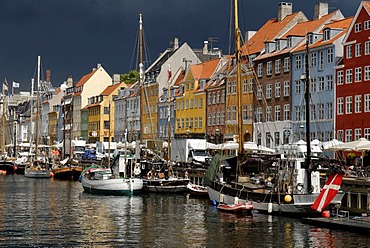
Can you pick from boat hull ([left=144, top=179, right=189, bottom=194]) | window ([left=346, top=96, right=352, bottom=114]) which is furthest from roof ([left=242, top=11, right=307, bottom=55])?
boat hull ([left=144, top=179, right=189, bottom=194])

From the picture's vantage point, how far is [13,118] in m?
194

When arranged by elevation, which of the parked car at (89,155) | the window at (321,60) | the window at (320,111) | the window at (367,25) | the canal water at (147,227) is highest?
the window at (367,25)

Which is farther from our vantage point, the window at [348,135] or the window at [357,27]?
the window at [348,135]

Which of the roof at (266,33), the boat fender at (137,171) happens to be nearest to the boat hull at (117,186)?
the boat fender at (137,171)

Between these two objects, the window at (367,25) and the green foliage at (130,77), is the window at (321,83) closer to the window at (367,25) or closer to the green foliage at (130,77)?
the window at (367,25)

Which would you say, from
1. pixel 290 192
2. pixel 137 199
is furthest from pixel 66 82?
pixel 290 192

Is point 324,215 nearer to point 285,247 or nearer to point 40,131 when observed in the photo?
point 285,247

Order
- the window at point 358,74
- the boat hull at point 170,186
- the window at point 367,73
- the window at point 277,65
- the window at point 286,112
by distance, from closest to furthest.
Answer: the boat hull at point 170,186 < the window at point 367,73 < the window at point 358,74 < the window at point 286,112 < the window at point 277,65

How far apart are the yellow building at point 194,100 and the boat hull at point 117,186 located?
3222 centimetres

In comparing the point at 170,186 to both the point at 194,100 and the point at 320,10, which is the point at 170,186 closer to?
the point at 320,10

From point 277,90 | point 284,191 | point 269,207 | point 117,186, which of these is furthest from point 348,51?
point 269,207

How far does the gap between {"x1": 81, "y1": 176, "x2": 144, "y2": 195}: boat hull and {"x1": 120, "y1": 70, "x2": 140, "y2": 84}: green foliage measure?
73444mm

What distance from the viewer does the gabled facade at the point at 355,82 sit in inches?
2534

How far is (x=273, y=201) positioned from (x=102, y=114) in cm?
9393
